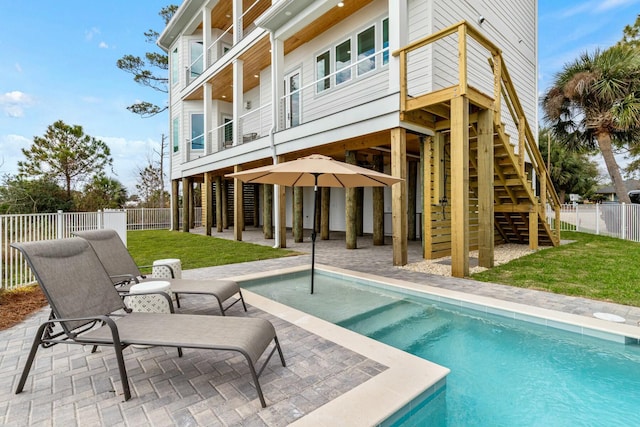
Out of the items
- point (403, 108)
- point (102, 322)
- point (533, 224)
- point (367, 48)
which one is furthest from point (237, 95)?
point (102, 322)

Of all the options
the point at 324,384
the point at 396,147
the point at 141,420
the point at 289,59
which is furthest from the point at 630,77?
the point at 141,420

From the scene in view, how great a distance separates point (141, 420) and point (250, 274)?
418cm

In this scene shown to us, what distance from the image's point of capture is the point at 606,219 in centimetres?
1227

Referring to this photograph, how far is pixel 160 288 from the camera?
3359 mm

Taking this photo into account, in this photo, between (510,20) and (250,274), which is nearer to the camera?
(250,274)

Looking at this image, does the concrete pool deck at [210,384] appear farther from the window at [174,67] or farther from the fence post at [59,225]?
the window at [174,67]

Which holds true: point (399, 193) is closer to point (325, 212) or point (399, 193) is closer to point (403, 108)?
point (403, 108)

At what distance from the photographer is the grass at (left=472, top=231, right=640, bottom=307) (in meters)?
4.95

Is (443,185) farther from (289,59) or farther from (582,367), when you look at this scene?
(289,59)

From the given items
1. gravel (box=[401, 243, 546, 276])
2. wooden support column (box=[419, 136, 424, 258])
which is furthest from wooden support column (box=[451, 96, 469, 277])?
wooden support column (box=[419, 136, 424, 258])

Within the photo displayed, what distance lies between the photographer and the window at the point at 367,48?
9.05 meters

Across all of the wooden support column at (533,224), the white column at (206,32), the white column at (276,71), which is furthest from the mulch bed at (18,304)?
the white column at (206,32)

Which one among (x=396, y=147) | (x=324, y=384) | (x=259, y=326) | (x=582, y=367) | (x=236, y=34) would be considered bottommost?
(x=582, y=367)

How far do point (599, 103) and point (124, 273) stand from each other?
16.1 m
